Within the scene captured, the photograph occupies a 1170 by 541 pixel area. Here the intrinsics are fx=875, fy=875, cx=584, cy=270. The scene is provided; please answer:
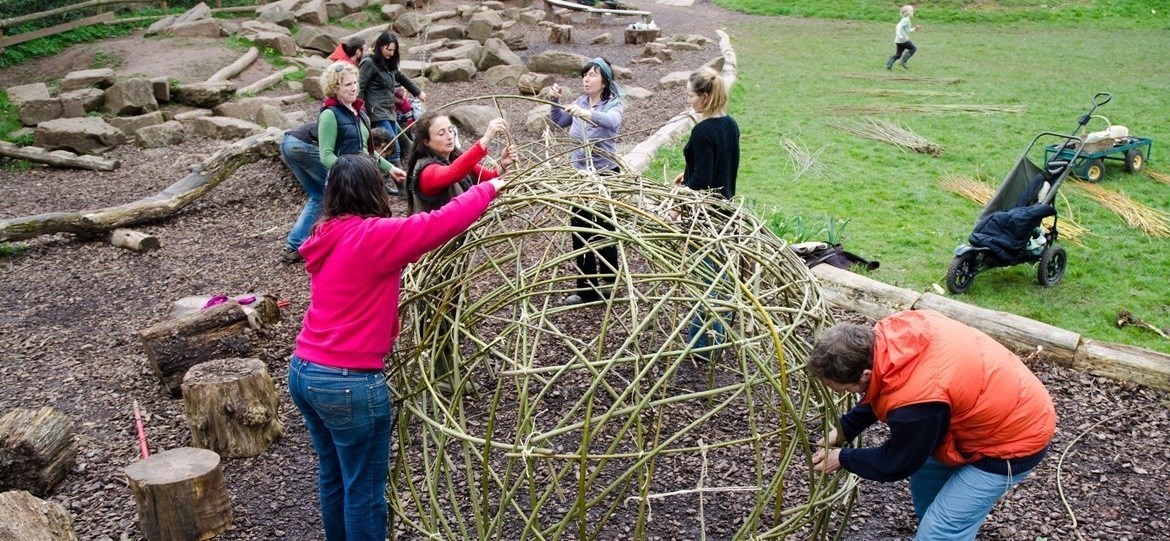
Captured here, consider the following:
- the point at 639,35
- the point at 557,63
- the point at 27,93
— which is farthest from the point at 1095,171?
the point at 27,93

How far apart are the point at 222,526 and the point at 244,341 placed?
157cm

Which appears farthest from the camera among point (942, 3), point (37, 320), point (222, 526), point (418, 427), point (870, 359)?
point (942, 3)

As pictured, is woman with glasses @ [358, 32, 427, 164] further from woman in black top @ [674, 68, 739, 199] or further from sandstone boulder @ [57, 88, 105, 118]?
sandstone boulder @ [57, 88, 105, 118]

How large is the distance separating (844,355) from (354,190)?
1705 millimetres

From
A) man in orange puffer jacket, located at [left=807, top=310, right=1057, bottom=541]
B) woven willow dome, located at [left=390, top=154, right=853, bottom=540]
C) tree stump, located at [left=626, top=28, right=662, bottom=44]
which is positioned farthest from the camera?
tree stump, located at [left=626, top=28, right=662, bottom=44]

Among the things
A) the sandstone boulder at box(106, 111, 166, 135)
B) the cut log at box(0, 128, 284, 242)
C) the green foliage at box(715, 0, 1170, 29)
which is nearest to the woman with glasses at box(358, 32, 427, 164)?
the cut log at box(0, 128, 284, 242)

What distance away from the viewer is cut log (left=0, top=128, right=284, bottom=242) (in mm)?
7078

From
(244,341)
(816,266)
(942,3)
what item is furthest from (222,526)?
(942,3)

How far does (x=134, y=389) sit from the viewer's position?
4992 millimetres

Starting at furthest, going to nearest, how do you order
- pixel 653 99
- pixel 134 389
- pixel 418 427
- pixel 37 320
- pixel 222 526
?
pixel 653 99
pixel 37 320
pixel 134 389
pixel 418 427
pixel 222 526

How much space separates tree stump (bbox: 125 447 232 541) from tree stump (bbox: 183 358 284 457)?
459 millimetres

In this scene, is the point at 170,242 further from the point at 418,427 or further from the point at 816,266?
the point at 816,266

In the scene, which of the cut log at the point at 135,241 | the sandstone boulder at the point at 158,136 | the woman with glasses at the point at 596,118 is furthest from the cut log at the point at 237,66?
the woman with glasses at the point at 596,118

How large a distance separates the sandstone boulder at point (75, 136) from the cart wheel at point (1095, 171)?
10.4 meters
